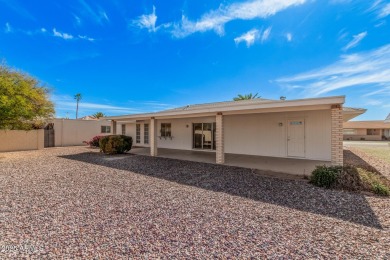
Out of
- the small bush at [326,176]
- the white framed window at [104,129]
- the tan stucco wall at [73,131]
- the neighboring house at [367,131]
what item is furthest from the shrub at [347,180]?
the neighboring house at [367,131]

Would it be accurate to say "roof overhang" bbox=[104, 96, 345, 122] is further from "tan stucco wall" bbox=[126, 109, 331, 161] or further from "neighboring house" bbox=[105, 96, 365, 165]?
"tan stucco wall" bbox=[126, 109, 331, 161]

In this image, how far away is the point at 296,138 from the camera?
447 inches

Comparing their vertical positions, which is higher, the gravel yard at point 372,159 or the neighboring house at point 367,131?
the neighboring house at point 367,131

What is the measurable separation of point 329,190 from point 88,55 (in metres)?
18.5

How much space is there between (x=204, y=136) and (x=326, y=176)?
9.64 m

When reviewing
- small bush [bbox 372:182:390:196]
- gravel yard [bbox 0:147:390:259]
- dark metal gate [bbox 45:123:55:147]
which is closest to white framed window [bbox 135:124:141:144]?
dark metal gate [bbox 45:123:55:147]

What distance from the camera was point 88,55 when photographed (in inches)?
652

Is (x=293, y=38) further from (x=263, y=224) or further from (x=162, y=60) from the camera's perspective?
(x=263, y=224)

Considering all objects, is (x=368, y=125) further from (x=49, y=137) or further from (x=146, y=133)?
(x=49, y=137)

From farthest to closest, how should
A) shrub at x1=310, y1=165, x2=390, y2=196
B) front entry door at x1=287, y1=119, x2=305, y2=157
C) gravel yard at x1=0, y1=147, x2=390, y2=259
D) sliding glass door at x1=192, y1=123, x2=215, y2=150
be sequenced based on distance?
sliding glass door at x1=192, y1=123, x2=215, y2=150 → front entry door at x1=287, y1=119, x2=305, y2=157 → shrub at x1=310, y1=165, x2=390, y2=196 → gravel yard at x1=0, y1=147, x2=390, y2=259

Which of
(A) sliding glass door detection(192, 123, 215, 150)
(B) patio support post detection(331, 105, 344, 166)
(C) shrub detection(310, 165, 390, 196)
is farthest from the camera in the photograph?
(A) sliding glass door detection(192, 123, 215, 150)

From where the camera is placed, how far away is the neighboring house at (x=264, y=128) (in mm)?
7516

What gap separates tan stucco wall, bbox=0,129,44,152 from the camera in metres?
15.2

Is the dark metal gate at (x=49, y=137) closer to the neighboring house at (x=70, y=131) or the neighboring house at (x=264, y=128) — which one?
the neighboring house at (x=70, y=131)
